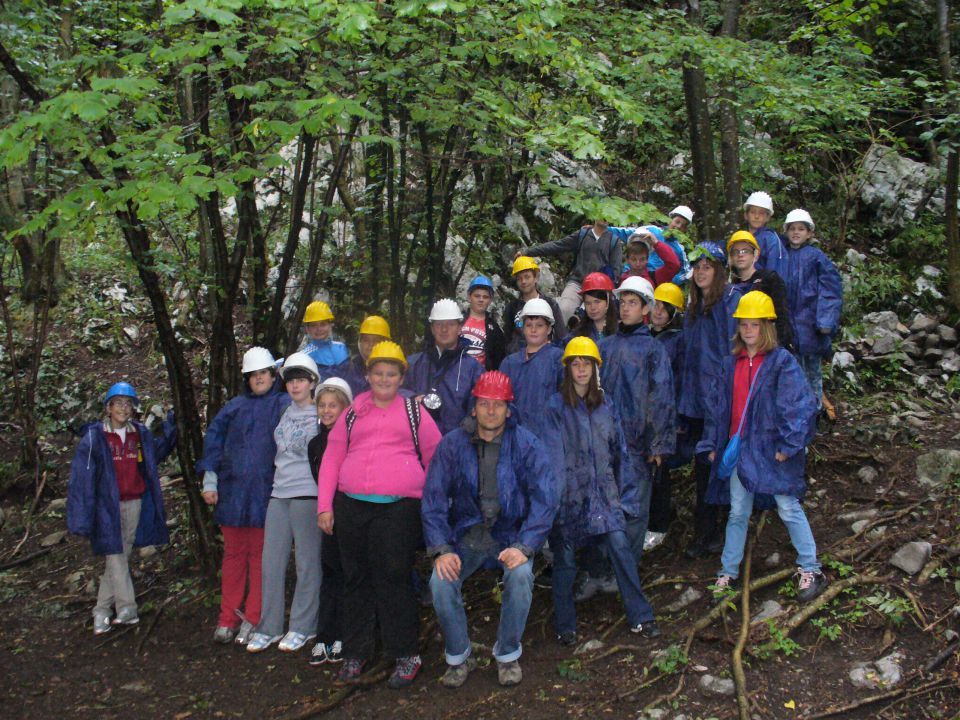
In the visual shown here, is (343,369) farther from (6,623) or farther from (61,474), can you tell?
(61,474)

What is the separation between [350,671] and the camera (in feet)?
17.8

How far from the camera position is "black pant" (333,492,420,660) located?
17.3 ft

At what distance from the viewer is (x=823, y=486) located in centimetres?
724

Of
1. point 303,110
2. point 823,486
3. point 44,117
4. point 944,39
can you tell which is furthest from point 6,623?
point 944,39

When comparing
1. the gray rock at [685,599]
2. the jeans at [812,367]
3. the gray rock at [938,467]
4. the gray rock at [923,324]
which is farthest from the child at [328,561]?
the gray rock at [923,324]

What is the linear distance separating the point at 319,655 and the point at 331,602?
1.28ft

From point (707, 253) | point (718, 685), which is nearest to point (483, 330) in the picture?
point (707, 253)

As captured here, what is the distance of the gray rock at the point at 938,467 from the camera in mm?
6551

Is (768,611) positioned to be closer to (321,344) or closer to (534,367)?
(534,367)

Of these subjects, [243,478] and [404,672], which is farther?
[243,478]

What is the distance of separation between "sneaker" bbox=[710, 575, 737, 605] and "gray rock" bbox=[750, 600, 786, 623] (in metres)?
0.23

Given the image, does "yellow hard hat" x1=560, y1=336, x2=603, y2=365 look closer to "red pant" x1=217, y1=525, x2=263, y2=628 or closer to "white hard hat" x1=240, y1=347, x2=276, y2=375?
"white hard hat" x1=240, y1=347, x2=276, y2=375

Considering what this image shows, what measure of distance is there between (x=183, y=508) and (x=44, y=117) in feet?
17.6

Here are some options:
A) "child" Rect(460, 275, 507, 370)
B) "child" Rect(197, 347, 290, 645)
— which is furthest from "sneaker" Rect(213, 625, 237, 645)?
"child" Rect(460, 275, 507, 370)
